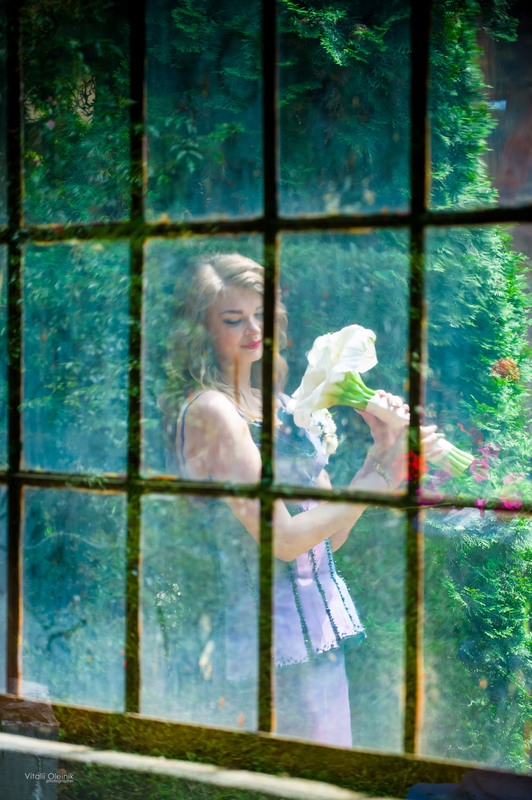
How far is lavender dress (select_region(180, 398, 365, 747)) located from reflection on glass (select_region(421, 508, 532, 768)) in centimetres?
13

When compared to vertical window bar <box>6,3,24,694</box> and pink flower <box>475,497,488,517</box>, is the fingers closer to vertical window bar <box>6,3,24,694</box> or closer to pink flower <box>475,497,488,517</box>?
pink flower <box>475,497,488,517</box>

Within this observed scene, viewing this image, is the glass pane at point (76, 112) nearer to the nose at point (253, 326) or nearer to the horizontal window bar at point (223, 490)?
the nose at point (253, 326)

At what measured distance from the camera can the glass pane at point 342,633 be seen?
0.94 meters

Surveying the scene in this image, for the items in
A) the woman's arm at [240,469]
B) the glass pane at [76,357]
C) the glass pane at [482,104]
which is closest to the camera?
the glass pane at [482,104]

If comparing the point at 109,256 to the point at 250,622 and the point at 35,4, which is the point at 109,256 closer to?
the point at 35,4

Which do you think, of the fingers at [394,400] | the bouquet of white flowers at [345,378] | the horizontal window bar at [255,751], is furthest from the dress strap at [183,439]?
the horizontal window bar at [255,751]

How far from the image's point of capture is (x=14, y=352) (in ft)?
3.74

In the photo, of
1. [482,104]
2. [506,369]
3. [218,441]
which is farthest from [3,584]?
[482,104]

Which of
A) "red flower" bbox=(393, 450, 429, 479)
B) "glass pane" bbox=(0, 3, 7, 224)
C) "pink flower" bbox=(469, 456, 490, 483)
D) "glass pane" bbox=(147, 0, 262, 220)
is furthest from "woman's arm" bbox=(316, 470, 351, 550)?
"glass pane" bbox=(0, 3, 7, 224)

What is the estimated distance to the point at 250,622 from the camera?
101cm

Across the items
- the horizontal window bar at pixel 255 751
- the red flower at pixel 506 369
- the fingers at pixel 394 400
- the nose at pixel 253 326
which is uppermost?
the nose at pixel 253 326

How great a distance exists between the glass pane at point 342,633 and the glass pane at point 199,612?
58 millimetres

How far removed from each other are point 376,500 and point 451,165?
0.51 m

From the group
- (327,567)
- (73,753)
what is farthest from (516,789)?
(73,753)
